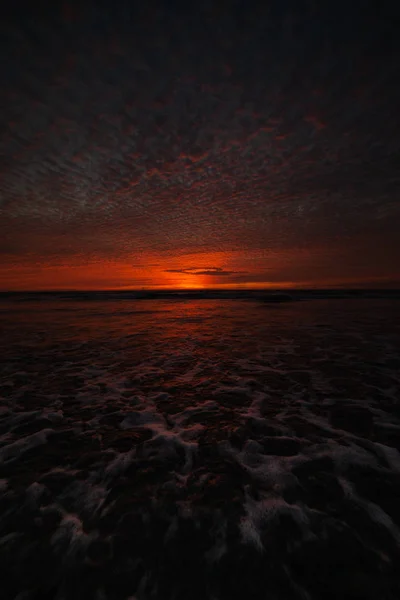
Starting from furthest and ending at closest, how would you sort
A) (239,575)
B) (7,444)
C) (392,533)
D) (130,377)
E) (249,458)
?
(130,377)
(7,444)
(249,458)
(392,533)
(239,575)

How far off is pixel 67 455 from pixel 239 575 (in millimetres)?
3040

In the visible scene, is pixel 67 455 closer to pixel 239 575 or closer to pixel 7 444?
pixel 7 444

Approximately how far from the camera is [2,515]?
10.6ft

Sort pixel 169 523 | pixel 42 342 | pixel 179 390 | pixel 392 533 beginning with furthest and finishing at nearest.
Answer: pixel 42 342
pixel 179 390
pixel 169 523
pixel 392 533

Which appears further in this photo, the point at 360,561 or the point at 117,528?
the point at 117,528

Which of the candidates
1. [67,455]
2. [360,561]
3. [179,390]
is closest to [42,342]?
[179,390]

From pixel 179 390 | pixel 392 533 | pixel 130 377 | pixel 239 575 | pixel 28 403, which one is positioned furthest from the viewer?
pixel 130 377

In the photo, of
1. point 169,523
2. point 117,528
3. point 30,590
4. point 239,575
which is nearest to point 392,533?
point 239,575

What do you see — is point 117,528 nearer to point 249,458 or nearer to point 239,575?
point 239,575

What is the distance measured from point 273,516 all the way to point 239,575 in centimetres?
78

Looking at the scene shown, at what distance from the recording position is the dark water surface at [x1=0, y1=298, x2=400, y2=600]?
2.62m

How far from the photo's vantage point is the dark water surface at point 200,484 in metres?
2.62

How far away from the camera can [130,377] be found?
8.03m

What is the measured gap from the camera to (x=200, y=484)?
3.77 m
